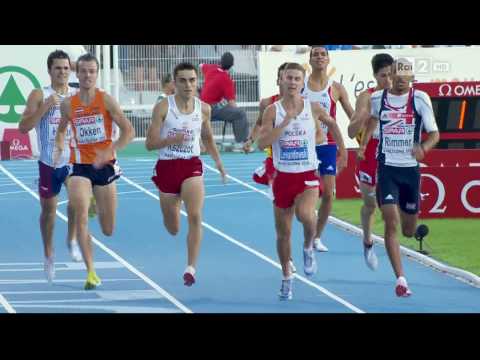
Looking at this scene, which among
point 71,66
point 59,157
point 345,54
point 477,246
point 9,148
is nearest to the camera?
point 59,157

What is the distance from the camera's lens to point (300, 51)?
2806cm

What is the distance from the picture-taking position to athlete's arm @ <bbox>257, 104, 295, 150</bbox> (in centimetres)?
1350

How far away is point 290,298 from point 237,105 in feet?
57.6

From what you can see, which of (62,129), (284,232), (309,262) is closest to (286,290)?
A: (284,232)

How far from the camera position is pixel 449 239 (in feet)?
58.5

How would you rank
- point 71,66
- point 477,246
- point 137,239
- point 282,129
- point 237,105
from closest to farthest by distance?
point 282,129 → point 71,66 → point 477,246 → point 137,239 → point 237,105

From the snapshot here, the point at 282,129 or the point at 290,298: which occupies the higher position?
the point at 282,129

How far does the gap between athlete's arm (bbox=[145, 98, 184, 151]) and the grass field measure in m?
3.60

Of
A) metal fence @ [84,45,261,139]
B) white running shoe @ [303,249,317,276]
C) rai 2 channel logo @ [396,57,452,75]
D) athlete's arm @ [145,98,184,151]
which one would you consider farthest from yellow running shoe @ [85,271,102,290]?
metal fence @ [84,45,261,139]

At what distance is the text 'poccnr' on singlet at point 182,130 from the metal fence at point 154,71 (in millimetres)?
17025

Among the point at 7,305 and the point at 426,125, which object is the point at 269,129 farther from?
the point at 7,305

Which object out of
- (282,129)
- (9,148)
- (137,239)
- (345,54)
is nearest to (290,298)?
(282,129)

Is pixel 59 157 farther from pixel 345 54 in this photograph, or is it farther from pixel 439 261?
pixel 345 54

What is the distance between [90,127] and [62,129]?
16.7 inches
